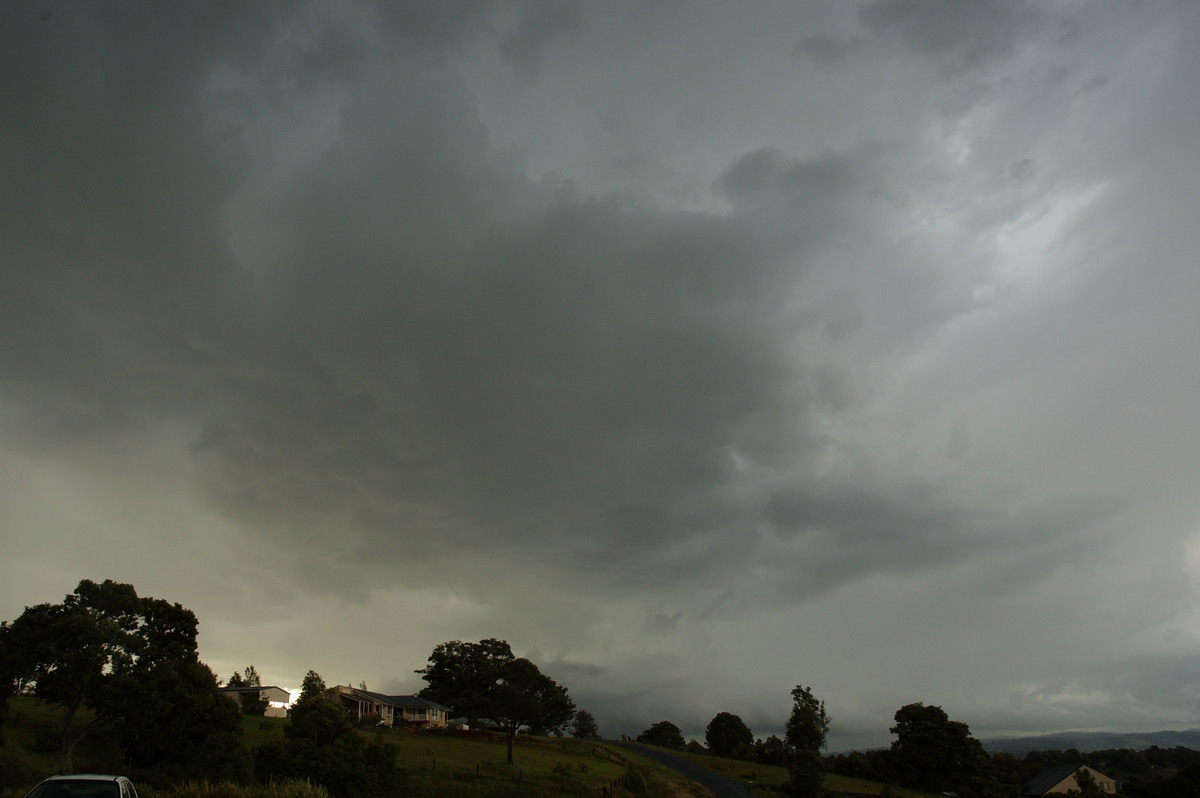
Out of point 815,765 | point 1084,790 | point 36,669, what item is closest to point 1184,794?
point 1084,790

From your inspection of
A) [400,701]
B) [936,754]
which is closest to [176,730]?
[400,701]

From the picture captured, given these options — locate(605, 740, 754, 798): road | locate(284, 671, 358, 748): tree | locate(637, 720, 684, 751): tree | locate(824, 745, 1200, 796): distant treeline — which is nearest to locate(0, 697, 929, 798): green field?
locate(605, 740, 754, 798): road

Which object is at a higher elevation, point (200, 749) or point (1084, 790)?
point (200, 749)

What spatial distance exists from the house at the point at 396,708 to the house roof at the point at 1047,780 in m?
87.5

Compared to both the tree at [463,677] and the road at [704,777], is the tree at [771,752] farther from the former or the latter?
the tree at [463,677]

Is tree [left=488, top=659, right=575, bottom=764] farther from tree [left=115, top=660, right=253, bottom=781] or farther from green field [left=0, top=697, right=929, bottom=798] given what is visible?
tree [left=115, top=660, right=253, bottom=781]

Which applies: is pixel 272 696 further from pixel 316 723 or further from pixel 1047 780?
pixel 1047 780

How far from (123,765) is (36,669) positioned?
10.5m

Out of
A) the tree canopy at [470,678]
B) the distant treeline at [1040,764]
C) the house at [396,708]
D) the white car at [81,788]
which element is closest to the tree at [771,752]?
the distant treeline at [1040,764]

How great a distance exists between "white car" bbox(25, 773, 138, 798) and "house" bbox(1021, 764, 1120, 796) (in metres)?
113

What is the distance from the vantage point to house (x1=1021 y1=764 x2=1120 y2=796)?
9838 cm

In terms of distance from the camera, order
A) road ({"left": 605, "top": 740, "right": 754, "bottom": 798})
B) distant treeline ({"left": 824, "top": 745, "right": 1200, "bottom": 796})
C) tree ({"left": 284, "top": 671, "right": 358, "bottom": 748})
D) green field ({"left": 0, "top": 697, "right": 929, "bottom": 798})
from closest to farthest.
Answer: tree ({"left": 284, "top": 671, "right": 358, "bottom": 748}), green field ({"left": 0, "top": 697, "right": 929, "bottom": 798}), road ({"left": 605, "top": 740, "right": 754, "bottom": 798}), distant treeline ({"left": 824, "top": 745, "right": 1200, "bottom": 796})

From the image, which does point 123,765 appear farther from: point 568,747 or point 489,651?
point 489,651

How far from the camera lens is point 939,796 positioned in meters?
98.8
